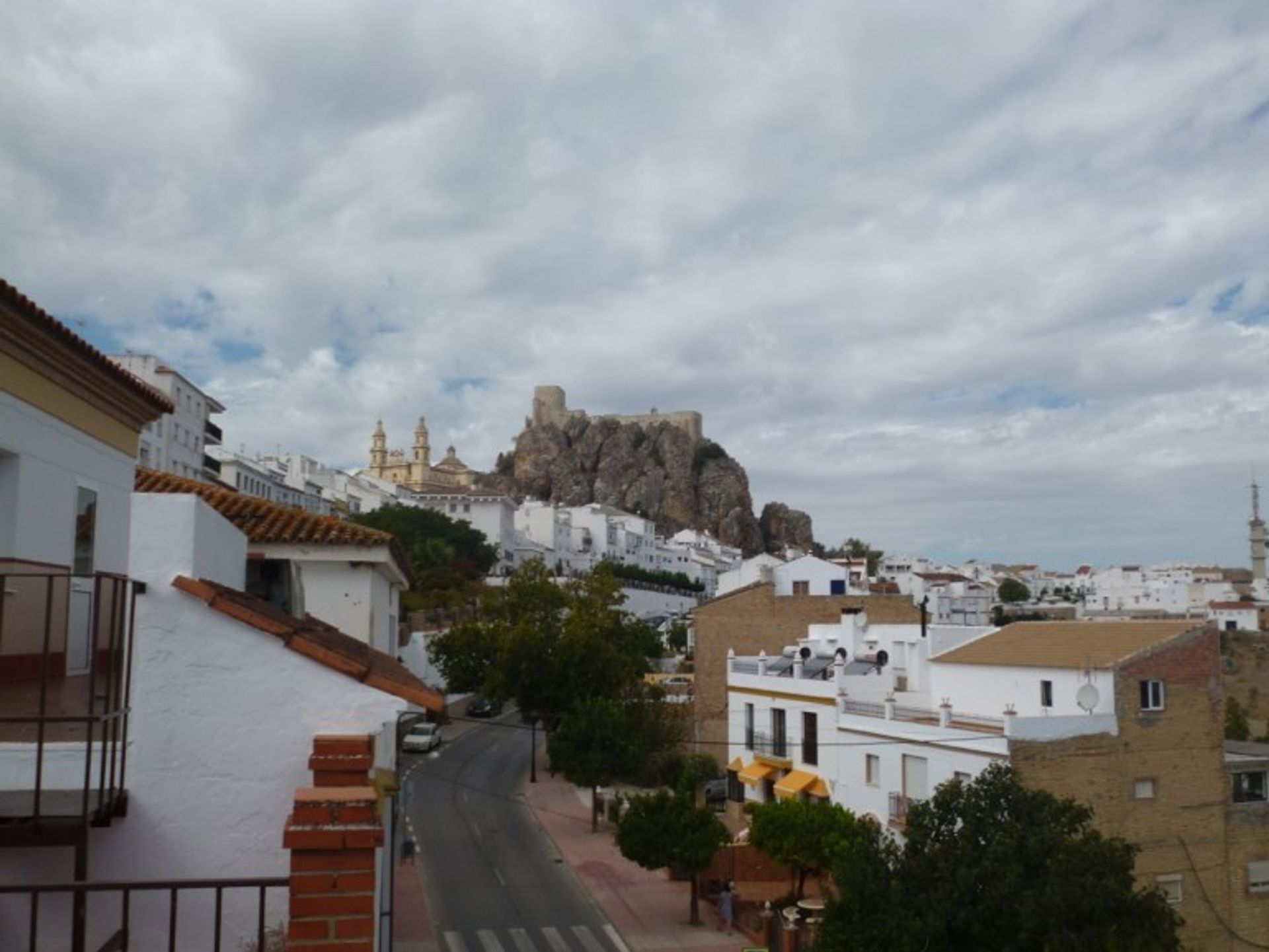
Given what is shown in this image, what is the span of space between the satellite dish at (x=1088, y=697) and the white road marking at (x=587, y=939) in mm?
10494

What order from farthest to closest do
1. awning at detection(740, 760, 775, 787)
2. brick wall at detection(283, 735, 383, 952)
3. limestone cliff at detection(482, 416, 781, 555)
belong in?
limestone cliff at detection(482, 416, 781, 555), awning at detection(740, 760, 775, 787), brick wall at detection(283, 735, 383, 952)

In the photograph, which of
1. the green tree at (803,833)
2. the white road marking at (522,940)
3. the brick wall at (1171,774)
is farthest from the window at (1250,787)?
the white road marking at (522,940)

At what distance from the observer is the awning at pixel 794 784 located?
91.2 feet

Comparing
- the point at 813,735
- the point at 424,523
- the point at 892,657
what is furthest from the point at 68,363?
A: the point at 424,523

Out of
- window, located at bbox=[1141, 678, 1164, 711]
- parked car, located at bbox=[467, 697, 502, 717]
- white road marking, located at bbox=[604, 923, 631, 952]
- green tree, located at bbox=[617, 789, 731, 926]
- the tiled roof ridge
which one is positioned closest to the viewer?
the tiled roof ridge

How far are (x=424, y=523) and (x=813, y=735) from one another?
141 feet

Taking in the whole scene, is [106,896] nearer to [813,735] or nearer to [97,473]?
[97,473]

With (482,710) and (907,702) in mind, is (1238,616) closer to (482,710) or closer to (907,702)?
(482,710)

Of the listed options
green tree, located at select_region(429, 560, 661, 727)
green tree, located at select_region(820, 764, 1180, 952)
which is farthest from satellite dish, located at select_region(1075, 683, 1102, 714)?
green tree, located at select_region(429, 560, 661, 727)

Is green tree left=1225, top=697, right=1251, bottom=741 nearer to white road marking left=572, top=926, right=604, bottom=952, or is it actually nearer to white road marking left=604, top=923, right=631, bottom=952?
white road marking left=604, top=923, right=631, bottom=952

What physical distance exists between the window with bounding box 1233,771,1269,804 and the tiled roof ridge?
2319cm

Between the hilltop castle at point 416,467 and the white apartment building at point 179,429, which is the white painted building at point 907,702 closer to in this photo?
the white apartment building at point 179,429

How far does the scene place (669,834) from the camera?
22062 mm

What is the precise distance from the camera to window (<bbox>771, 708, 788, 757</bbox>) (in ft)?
99.3
